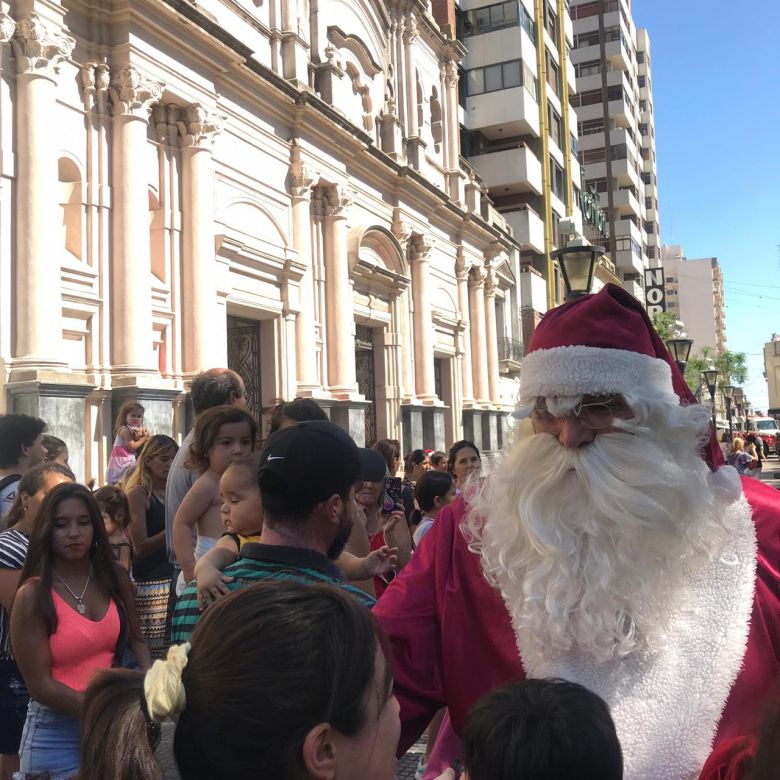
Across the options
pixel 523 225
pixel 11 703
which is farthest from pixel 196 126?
pixel 523 225

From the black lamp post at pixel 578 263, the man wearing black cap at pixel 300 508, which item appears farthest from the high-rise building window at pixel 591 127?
the man wearing black cap at pixel 300 508

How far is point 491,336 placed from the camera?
925 inches

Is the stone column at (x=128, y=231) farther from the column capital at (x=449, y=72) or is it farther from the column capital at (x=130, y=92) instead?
the column capital at (x=449, y=72)

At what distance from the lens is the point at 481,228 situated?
74.7ft

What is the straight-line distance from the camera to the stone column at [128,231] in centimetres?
1031

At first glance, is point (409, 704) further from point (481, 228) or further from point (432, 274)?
point (481, 228)

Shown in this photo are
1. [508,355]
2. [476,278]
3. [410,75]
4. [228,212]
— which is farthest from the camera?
[508,355]

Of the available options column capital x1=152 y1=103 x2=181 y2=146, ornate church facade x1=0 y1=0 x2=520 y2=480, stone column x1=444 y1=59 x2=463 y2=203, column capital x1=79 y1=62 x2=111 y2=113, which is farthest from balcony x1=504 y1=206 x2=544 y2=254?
column capital x1=79 y1=62 x2=111 y2=113

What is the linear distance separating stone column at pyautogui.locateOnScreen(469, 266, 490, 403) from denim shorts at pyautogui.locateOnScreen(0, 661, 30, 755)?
1999 cm

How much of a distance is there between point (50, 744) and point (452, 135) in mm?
20932

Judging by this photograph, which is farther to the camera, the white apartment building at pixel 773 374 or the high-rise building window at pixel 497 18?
the white apartment building at pixel 773 374

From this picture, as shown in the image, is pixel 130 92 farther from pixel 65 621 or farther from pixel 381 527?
pixel 65 621

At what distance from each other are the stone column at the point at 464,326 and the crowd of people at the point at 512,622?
63.6 feet

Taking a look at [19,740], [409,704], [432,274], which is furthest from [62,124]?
[432,274]
